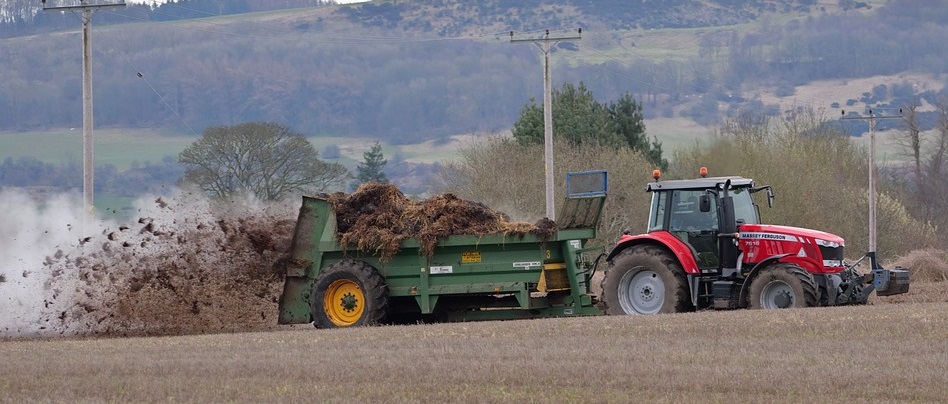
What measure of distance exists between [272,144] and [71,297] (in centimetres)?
3603

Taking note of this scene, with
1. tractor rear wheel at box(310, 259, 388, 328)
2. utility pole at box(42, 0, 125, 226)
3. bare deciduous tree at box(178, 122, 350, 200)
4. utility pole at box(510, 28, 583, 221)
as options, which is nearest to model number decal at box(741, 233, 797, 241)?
tractor rear wheel at box(310, 259, 388, 328)

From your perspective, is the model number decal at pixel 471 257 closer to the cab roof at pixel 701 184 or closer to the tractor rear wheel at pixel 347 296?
the tractor rear wheel at pixel 347 296

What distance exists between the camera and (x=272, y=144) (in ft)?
184

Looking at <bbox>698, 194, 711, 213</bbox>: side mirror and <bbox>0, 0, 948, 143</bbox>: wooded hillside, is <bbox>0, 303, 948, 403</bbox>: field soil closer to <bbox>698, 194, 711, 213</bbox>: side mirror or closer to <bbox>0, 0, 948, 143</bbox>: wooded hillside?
<bbox>698, 194, 711, 213</bbox>: side mirror

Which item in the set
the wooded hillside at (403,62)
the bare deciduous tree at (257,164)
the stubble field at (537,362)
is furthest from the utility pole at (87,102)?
the wooded hillside at (403,62)

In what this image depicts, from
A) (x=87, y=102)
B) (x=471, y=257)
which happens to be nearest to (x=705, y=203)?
(x=471, y=257)

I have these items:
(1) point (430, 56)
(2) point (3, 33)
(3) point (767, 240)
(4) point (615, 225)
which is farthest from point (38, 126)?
(1) point (430, 56)

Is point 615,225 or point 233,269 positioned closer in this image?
point 233,269

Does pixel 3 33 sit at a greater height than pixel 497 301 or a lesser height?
greater

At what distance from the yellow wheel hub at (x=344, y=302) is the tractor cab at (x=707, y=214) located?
4627 mm

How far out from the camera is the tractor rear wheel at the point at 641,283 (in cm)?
1933

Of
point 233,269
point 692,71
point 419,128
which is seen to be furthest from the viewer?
point 692,71

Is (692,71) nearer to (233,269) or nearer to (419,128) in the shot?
(419,128)

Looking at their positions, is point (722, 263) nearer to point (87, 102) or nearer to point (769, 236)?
point (769, 236)
